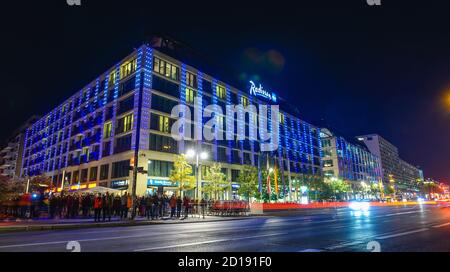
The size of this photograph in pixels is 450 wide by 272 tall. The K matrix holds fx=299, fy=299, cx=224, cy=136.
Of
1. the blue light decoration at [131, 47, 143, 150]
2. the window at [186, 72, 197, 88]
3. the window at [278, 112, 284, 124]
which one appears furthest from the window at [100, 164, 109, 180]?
the window at [278, 112, 284, 124]

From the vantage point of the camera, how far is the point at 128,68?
43.7 m

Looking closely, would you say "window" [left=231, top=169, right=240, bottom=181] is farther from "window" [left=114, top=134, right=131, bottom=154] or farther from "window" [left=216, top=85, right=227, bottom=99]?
"window" [left=114, top=134, right=131, bottom=154]

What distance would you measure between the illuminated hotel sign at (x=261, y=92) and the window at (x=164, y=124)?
75.9 ft

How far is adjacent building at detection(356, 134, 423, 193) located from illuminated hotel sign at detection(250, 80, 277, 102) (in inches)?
2887

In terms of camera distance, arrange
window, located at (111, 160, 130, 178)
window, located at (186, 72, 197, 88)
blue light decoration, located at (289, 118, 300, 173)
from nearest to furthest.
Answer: window, located at (111, 160, 130, 178) → window, located at (186, 72, 197, 88) → blue light decoration, located at (289, 118, 300, 173)

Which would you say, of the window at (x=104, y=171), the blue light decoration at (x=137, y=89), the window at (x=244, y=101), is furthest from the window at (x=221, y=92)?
the window at (x=104, y=171)

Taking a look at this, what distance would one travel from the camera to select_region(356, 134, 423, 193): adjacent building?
137 metres

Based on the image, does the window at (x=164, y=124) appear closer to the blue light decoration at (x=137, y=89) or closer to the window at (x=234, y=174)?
the blue light decoration at (x=137, y=89)

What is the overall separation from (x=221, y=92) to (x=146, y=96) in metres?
16.4

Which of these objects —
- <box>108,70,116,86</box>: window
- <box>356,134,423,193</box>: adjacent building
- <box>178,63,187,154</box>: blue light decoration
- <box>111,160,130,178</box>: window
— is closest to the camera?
<box>111,160,130,178</box>: window

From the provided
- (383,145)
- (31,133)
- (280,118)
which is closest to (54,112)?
(31,133)

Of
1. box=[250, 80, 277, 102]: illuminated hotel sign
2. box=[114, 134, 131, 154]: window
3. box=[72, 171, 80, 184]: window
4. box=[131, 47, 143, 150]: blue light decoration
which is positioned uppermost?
box=[250, 80, 277, 102]: illuminated hotel sign

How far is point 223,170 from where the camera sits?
161 ft

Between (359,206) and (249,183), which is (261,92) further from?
(359,206)
